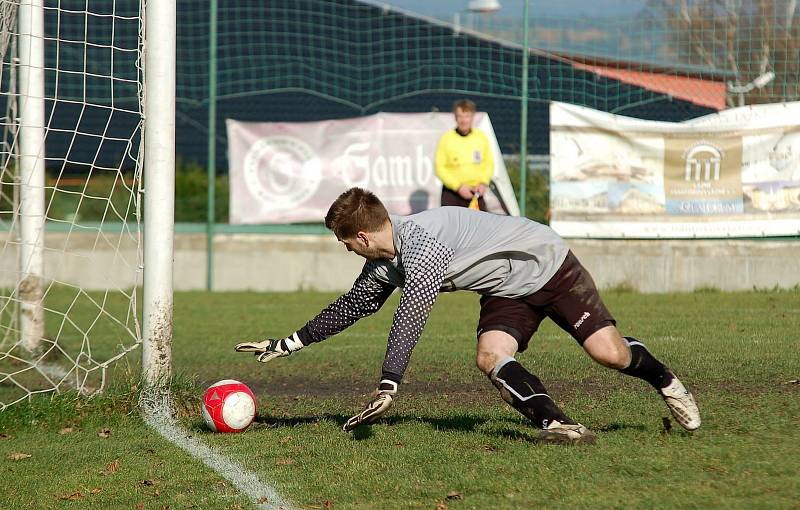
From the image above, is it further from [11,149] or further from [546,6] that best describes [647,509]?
[546,6]

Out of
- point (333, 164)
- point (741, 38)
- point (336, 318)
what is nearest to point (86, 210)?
point (333, 164)

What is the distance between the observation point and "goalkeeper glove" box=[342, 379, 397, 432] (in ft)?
17.0

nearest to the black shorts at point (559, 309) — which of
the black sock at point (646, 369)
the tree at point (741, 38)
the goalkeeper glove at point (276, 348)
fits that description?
the black sock at point (646, 369)

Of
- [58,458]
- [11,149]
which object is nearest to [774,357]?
[58,458]

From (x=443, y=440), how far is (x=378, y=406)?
0.81 m

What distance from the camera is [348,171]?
615 inches

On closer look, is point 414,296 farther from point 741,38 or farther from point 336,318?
point 741,38

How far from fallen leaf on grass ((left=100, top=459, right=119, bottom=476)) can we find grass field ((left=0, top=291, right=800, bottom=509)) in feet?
0.05

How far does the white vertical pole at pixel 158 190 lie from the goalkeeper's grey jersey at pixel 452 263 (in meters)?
1.70

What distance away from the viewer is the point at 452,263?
5625mm

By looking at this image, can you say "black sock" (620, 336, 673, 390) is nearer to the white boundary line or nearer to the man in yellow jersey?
the white boundary line

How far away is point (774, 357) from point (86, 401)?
5003 mm

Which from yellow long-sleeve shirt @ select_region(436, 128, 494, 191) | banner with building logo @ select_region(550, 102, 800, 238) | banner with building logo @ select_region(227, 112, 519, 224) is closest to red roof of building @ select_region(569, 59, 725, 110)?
banner with building logo @ select_region(550, 102, 800, 238)

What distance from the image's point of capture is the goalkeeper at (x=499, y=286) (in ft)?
17.8
